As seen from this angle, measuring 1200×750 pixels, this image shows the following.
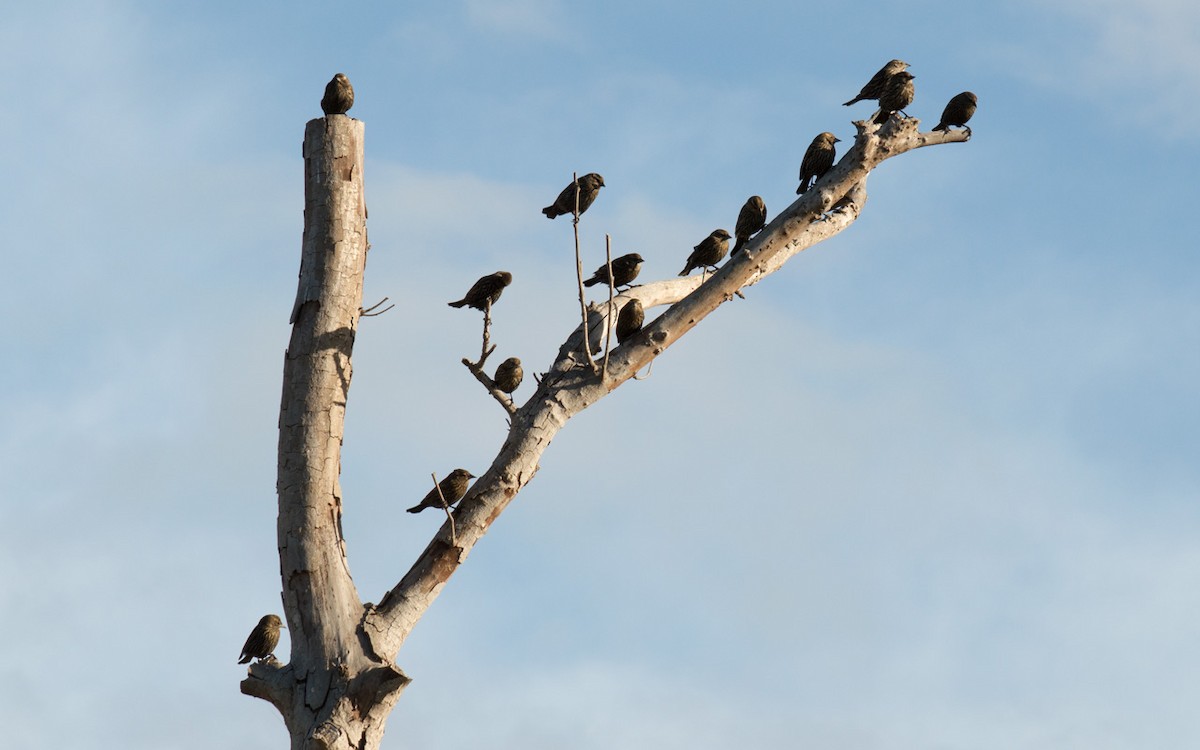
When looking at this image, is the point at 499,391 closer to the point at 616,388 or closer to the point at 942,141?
the point at 616,388

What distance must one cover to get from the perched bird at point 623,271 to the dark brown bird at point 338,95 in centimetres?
241

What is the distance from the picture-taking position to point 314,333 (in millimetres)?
→ 9094

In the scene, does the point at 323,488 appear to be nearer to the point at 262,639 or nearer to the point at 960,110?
the point at 262,639

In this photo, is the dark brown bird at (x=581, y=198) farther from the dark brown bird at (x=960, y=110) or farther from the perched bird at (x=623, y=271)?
the dark brown bird at (x=960, y=110)

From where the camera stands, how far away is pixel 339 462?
29.7 ft

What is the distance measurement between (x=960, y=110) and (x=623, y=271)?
3.54 m

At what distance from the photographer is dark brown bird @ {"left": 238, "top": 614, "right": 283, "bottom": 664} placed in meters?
10.8

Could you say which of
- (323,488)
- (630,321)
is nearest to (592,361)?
(630,321)

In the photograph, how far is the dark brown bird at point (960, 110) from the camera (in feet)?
41.0

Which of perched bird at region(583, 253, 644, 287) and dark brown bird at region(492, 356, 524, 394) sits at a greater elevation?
perched bird at region(583, 253, 644, 287)

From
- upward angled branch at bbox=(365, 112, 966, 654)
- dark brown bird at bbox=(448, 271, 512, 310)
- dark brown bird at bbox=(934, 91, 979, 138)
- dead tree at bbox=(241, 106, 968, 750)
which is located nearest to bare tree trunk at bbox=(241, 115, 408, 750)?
dead tree at bbox=(241, 106, 968, 750)

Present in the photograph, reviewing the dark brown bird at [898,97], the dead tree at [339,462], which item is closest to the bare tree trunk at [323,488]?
the dead tree at [339,462]

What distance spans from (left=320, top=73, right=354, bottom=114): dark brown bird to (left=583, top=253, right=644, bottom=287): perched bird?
241 centimetres

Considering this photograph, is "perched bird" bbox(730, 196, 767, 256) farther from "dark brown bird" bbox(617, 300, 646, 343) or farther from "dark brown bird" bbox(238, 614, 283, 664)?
"dark brown bird" bbox(238, 614, 283, 664)
